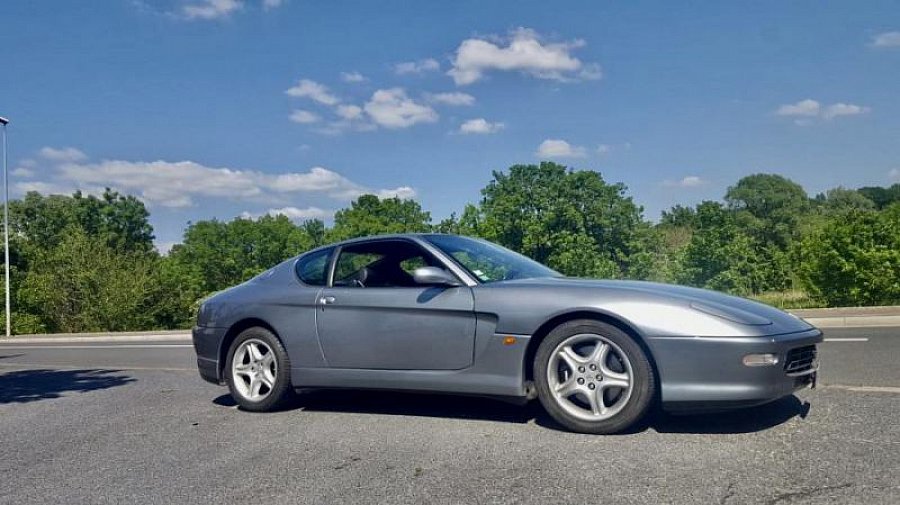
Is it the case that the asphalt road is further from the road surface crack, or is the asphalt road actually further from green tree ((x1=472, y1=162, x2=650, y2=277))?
green tree ((x1=472, y1=162, x2=650, y2=277))

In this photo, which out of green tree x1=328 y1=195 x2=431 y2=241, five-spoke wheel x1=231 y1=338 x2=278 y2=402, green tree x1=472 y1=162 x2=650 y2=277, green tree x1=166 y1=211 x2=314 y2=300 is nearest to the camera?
five-spoke wheel x1=231 y1=338 x2=278 y2=402

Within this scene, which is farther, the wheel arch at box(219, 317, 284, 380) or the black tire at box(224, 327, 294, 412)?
the wheel arch at box(219, 317, 284, 380)

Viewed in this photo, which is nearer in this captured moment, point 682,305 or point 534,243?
point 682,305

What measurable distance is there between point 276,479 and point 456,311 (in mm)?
1545

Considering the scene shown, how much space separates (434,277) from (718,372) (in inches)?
70.6

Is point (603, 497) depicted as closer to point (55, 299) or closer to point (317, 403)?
point (317, 403)

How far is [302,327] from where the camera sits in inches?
200

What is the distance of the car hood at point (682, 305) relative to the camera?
3820 mm

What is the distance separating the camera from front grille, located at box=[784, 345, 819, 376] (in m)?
3.78

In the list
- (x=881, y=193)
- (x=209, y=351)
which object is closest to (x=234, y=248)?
(x=209, y=351)

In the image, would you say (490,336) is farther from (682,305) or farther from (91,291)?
(91,291)

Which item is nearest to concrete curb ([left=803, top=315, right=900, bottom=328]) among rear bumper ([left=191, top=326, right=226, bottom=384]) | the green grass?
the green grass

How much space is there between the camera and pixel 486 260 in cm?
497

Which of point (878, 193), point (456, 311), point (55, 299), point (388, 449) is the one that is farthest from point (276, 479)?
point (878, 193)
